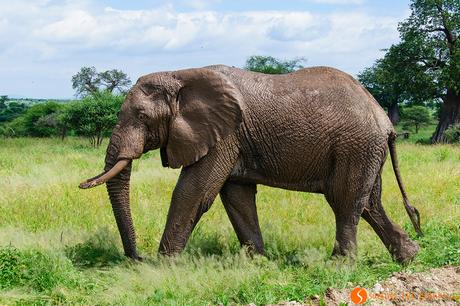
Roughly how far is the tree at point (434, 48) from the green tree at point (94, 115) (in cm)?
1530

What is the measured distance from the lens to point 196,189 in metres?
6.59

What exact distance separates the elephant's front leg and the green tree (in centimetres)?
2265

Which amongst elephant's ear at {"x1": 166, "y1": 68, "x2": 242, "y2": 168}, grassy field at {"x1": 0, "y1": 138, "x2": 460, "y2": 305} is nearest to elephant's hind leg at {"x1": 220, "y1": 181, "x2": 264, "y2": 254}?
grassy field at {"x1": 0, "y1": 138, "x2": 460, "y2": 305}

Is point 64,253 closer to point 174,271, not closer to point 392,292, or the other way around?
point 174,271

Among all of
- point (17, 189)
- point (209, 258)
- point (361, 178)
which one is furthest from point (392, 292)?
point (17, 189)

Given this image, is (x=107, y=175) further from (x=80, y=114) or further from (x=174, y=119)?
(x=80, y=114)

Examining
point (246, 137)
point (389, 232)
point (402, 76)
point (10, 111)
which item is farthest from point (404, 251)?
point (10, 111)

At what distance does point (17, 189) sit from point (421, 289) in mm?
8059

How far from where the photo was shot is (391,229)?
7.27m

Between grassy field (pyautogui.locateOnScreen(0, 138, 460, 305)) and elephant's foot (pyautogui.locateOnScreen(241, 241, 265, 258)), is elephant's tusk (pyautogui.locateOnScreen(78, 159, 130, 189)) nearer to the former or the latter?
grassy field (pyautogui.locateOnScreen(0, 138, 460, 305))

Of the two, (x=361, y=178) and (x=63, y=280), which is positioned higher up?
(x=361, y=178)

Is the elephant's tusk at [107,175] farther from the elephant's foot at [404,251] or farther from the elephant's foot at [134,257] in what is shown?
the elephant's foot at [404,251]

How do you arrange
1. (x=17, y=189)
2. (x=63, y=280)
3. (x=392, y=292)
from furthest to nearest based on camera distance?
(x=17, y=189) → (x=63, y=280) → (x=392, y=292)

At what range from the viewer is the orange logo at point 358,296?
18.1ft
